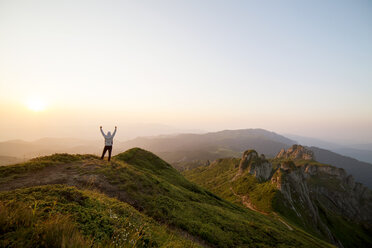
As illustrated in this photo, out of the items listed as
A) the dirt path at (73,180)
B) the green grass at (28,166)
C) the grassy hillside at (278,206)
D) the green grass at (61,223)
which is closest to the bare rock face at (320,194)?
the grassy hillside at (278,206)

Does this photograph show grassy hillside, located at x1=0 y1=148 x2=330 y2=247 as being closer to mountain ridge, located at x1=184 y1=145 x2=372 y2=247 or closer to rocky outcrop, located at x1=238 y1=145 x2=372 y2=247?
mountain ridge, located at x1=184 y1=145 x2=372 y2=247

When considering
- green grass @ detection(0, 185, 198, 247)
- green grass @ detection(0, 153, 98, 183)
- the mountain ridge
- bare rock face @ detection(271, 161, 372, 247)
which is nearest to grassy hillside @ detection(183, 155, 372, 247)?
the mountain ridge

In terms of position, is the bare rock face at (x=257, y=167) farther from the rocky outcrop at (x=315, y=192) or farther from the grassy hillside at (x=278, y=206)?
the grassy hillside at (x=278, y=206)

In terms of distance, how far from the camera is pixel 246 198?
74875 mm

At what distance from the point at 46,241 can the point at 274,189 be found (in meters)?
84.1

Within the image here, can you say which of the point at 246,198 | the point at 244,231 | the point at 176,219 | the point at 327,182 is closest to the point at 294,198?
the point at 246,198

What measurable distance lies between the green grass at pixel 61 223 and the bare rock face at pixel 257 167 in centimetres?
10192

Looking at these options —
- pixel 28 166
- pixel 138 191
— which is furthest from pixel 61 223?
pixel 28 166

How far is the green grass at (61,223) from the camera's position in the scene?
3768mm

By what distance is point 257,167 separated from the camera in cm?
10088

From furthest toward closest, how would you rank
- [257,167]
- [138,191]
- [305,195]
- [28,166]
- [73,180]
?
[257,167] < [305,195] < [138,191] < [28,166] < [73,180]

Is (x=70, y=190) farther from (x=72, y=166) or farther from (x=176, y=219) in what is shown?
(x=72, y=166)

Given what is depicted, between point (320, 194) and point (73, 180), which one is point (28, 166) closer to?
point (73, 180)

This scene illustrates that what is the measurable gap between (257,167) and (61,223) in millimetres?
111306
